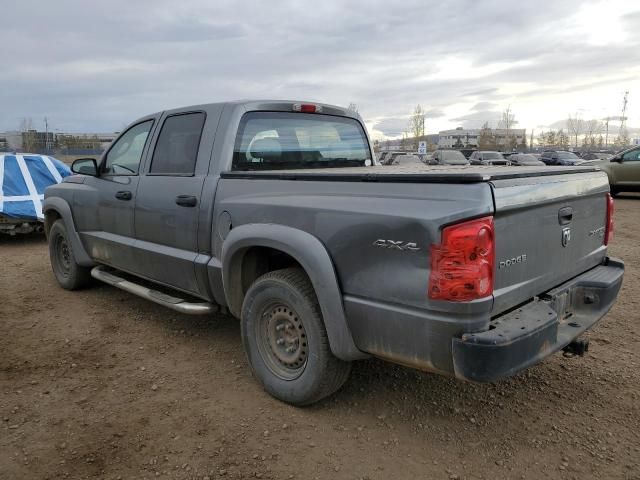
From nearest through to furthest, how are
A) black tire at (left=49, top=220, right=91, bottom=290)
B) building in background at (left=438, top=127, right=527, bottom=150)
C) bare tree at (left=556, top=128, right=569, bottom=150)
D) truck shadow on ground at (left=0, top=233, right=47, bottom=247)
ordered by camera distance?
black tire at (left=49, top=220, right=91, bottom=290) → truck shadow on ground at (left=0, top=233, right=47, bottom=247) → building in background at (left=438, top=127, right=527, bottom=150) → bare tree at (left=556, top=128, right=569, bottom=150)

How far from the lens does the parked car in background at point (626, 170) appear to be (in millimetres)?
15352

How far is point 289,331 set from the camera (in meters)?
3.23

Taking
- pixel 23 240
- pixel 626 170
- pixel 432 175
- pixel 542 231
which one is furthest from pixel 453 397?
pixel 626 170

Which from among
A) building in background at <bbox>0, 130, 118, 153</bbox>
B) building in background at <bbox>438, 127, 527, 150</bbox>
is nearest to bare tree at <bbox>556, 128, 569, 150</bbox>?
building in background at <bbox>438, 127, 527, 150</bbox>

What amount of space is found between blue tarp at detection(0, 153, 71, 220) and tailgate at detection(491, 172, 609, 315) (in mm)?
8602

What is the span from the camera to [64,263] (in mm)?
5914

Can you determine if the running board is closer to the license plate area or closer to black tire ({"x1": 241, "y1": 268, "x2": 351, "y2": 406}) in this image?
A: black tire ({"x1": 241, "y1": 268, "x2": 351, "y2": 406})

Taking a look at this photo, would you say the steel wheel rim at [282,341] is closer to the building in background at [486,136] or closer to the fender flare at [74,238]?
the fender flare at [74,238]

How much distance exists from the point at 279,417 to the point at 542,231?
6.20ft

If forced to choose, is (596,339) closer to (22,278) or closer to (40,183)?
(22,278)

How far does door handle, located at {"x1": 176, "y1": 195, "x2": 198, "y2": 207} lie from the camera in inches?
146

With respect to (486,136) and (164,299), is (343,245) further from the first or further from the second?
(486,136)

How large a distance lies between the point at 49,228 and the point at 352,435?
190 inches

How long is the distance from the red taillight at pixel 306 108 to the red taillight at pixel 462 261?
232 centimetres
